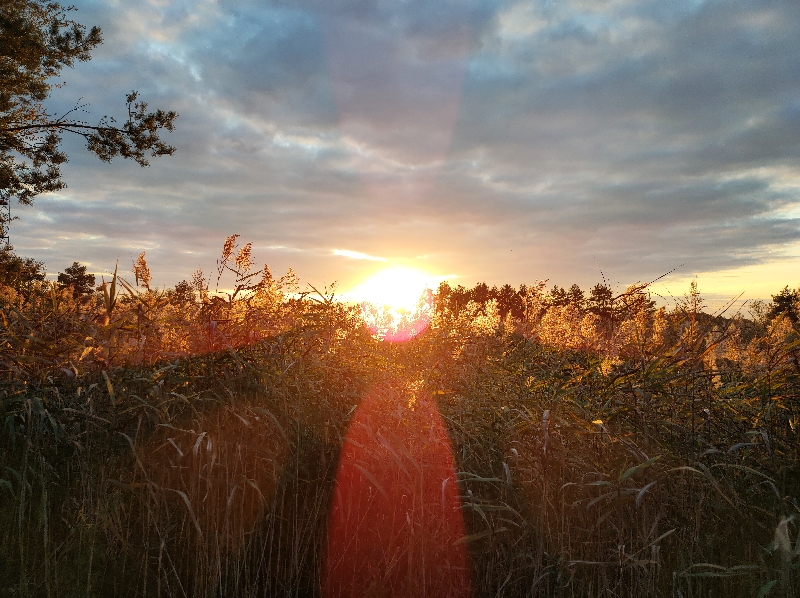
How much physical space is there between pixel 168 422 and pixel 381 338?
2.36m

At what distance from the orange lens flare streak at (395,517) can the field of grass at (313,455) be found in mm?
76

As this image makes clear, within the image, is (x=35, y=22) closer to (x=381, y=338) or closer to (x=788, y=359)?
(x=381, y=338)

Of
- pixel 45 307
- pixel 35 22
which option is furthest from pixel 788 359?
pixel 35 22

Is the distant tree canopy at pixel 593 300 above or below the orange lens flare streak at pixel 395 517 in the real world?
above

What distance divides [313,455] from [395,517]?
Result: 2.23ft

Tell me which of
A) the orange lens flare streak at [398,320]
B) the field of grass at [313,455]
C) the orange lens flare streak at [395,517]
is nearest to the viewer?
the field of grass at [313,455]

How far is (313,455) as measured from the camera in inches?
146

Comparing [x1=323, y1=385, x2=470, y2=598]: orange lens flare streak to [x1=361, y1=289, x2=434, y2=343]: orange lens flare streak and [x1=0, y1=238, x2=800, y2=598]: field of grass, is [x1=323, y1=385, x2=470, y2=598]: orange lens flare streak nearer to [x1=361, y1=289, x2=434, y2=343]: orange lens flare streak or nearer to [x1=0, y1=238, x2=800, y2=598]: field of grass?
[x1=0, y1=238, x2=800, y2=598]: field of grass

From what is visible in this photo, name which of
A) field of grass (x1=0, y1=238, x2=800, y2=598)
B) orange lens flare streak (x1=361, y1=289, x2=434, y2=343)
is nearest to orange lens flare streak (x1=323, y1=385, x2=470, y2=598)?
field of grass (x1=0, y1=238, x2=800, y2=598)

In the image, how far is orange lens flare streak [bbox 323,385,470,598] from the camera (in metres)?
3.38

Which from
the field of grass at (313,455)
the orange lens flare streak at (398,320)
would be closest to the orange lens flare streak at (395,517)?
the field of grass at (313,455)

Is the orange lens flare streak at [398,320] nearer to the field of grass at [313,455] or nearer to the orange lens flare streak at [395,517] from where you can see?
the field of grass at [313,455]

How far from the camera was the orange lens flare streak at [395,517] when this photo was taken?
11.1 feet

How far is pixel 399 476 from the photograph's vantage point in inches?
141
